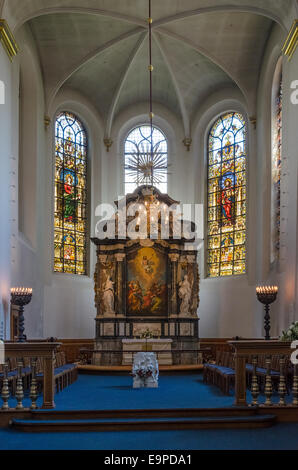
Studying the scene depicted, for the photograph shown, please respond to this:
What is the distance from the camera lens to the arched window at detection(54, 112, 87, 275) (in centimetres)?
2159

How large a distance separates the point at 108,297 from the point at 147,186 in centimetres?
370

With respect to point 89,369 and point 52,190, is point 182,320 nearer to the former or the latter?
point 89,369

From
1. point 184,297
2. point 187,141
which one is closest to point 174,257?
point 184,297

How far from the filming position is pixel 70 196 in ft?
72.6

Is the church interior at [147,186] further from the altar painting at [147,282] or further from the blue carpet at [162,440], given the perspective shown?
the blue carpet at [162,440]

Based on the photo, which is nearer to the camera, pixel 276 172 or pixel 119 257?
pixel 276 172

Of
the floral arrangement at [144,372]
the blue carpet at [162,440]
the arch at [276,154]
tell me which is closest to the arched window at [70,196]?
the arch at [276,154]

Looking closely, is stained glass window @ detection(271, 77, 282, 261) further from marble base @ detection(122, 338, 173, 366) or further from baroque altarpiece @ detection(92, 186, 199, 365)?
marble base @ detection(122, 338, 173, 366)

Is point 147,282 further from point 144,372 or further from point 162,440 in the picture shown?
point 162,440

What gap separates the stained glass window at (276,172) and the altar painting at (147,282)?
11.8ft

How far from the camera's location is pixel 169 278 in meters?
20.2

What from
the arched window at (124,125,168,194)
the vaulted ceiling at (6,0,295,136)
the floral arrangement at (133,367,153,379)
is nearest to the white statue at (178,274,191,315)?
the arched window at (124,125,168,194)

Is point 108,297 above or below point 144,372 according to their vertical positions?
above

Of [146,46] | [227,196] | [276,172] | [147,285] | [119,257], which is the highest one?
[146,46]
